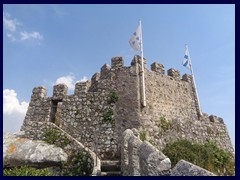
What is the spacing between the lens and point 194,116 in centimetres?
1474

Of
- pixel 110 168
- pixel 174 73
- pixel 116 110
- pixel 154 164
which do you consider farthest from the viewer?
pixel 174 73

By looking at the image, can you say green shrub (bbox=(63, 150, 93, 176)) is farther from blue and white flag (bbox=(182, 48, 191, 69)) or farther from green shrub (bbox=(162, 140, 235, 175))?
blue and white flag (bbox=(182, 48, 191, 69))

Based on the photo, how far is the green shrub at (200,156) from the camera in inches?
415

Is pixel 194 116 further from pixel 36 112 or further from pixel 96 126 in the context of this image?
pixel 36 112

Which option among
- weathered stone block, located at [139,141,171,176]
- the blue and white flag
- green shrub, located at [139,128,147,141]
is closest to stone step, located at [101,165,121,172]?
green shrub, located at [139,128,147,141]

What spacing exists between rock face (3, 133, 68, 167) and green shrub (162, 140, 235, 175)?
16.8 feet

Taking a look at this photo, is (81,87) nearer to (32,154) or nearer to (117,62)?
(117,62)

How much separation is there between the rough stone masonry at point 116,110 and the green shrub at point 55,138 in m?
0.70

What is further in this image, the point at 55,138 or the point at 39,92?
the point at 39,92

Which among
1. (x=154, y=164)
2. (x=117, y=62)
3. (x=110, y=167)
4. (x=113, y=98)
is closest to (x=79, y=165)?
(x=110, y=167)

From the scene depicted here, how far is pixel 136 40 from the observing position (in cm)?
1364

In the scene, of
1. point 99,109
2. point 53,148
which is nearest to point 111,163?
point 53,148

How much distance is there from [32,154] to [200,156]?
7.95 m

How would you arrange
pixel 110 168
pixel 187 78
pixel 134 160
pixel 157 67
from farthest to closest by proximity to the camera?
pixel 187 78 < pixel 157 67 < pixel 110 168 < pixel 134 160
